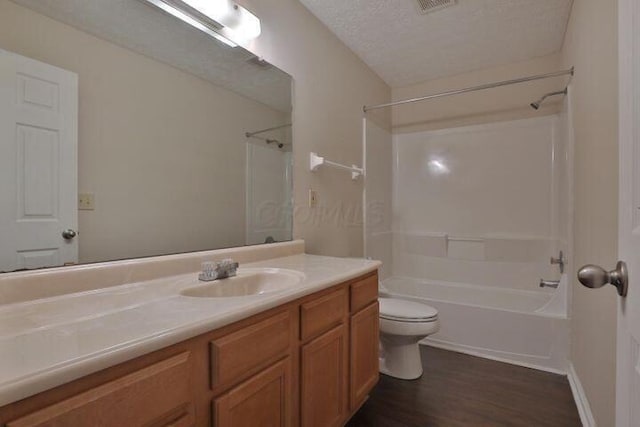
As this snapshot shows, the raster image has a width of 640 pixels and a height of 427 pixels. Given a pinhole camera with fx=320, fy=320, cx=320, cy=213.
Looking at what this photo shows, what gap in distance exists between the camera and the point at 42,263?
97 cm

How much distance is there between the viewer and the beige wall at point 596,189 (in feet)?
3.97

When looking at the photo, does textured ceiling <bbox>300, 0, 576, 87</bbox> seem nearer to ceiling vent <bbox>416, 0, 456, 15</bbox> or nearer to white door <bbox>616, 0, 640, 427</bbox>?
ceiling vent <bbox>416, 0, 456, 15</bbox>

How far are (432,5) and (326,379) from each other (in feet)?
7.32

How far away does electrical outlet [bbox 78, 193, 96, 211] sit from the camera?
105 cm

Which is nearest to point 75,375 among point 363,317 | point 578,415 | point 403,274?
point 363,317

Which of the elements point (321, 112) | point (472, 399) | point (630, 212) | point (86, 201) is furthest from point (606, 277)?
point (321, 112)

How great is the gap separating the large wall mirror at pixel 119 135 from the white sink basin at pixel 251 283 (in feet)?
0.84

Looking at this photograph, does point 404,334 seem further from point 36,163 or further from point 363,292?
point 36,163

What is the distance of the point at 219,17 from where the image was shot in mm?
1473

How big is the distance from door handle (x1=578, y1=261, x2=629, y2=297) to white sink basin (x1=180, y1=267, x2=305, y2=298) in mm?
838

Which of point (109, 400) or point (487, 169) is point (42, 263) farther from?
point (487, 169)

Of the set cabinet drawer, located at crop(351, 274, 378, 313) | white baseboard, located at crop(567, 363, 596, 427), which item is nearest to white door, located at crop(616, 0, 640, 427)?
cabinet drawer, located at crop(351, 274, 378, 313)

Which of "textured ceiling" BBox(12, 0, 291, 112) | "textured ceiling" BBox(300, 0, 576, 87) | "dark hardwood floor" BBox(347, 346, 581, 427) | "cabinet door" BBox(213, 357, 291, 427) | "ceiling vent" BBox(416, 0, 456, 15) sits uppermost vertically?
"textured ceiling" BBox(300, 0, 576, 87)

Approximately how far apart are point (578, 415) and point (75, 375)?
223 centimetres
